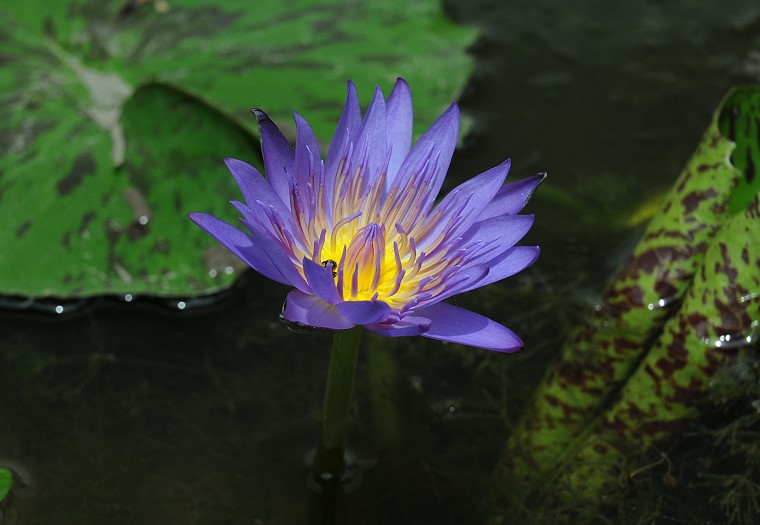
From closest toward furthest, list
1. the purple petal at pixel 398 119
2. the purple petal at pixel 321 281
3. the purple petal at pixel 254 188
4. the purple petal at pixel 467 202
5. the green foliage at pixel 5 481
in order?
the purple petal at pixel 321 281, the purple petal at pixel 254 188, the purple petal at pixel 467 202, the purple petal at pixel 398 119, the green foliage at pixel 5 481

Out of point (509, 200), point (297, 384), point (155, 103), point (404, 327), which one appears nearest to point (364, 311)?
point (404, 327)

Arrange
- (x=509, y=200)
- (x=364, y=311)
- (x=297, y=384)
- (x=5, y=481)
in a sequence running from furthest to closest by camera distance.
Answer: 1. (x=297, y=384)
2. (x=5, y=481)
3. (x=509, y=200)
4. (x=364, y=311)

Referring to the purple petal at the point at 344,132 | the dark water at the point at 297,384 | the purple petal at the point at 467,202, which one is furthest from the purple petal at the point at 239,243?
the dark water at the point at 297,384

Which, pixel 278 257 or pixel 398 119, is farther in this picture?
Result: pixel 398 119

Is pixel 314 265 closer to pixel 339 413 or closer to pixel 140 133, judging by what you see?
pixel 339 413

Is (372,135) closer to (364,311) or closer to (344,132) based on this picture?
(344,132)

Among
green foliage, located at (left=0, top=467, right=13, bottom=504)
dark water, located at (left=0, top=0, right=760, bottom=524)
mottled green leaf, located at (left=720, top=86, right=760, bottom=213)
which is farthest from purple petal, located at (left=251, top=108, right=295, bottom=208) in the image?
mottled green leaf, located at (left=720, top=86, right=760, bottom=213)

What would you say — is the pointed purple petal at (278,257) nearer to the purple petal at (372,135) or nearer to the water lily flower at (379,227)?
the water lily flower at (379,227)

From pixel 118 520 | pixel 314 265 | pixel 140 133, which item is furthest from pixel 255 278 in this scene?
pixel 314 265
